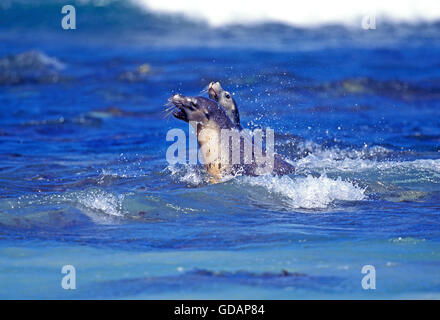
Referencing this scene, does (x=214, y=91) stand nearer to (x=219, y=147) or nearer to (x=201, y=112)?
(x=201, y=112)

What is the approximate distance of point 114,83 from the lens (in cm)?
1717

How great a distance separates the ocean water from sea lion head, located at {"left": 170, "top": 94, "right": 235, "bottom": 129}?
59 centimetres

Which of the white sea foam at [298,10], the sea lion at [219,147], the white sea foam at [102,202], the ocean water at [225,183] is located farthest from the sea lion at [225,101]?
the white sea foam at [298,10]

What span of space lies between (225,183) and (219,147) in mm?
492

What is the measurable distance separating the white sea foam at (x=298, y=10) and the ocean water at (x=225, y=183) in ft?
19.9

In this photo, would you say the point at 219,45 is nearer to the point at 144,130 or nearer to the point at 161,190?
the point at 144,130

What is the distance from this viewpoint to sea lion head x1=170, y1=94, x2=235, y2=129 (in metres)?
7.97

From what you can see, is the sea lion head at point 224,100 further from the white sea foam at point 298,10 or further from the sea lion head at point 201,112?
the white sea foam at point 298,10

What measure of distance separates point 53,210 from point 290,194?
7.14ft

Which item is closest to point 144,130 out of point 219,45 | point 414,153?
point 414,153

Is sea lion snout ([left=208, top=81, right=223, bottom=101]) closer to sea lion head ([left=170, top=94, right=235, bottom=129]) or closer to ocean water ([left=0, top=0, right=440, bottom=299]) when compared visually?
sea lion head ([left=170, top=94, right=235, bottom=129])

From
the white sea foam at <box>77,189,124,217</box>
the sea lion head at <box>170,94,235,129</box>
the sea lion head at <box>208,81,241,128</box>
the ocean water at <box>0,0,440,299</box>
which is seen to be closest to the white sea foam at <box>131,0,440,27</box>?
the ocean water at <box>0,0,440,299</box>

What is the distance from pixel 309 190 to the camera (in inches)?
298

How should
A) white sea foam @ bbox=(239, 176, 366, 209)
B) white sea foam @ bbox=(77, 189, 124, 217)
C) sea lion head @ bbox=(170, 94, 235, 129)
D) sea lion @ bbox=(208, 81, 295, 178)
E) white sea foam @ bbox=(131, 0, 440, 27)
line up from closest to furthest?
white sea foam @ bbox=(77, 189, 124, 217) < white sea foam @ bbox=(239, 176, 366, 209) < sea lion head @ bbox=(170, 94, 235, 129) < sea lion @ bbox=(208, 81, 295, 178) < white sea foam @ bbox=(131, 0, 440, 27)
